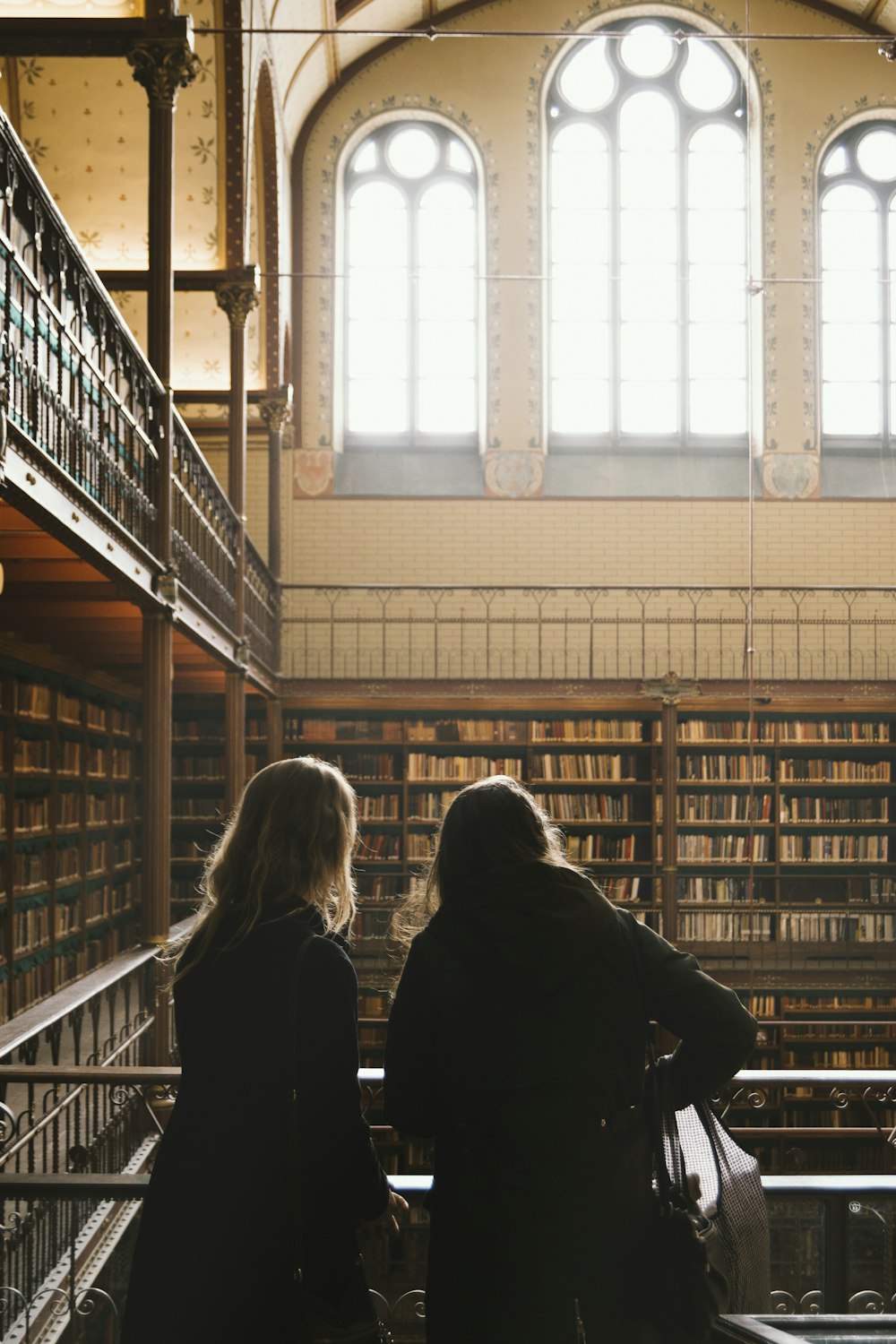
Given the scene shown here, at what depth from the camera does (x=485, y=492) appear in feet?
40.3

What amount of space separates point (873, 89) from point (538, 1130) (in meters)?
13.2

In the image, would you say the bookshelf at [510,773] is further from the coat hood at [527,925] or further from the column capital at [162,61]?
the coat hood at [527,925]

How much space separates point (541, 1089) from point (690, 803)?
367 inches

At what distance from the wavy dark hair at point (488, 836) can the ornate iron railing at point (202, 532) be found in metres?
4.70

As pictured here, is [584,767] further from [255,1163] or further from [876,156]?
[255,1163]

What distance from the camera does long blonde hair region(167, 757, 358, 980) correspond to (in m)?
1.64

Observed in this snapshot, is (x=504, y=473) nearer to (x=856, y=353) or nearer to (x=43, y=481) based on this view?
(x=856, y=353)

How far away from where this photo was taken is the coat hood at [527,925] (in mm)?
1544

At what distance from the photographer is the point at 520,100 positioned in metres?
12.5

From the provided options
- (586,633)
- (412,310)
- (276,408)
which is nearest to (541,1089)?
(276,408)

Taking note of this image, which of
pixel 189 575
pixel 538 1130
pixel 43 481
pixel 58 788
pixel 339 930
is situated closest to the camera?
pixel 538 1130

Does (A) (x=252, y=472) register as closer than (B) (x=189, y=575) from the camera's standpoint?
No

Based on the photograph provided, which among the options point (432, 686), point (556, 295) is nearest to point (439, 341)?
point (556, 295)

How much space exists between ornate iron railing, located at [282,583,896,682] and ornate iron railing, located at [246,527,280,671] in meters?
0.68
